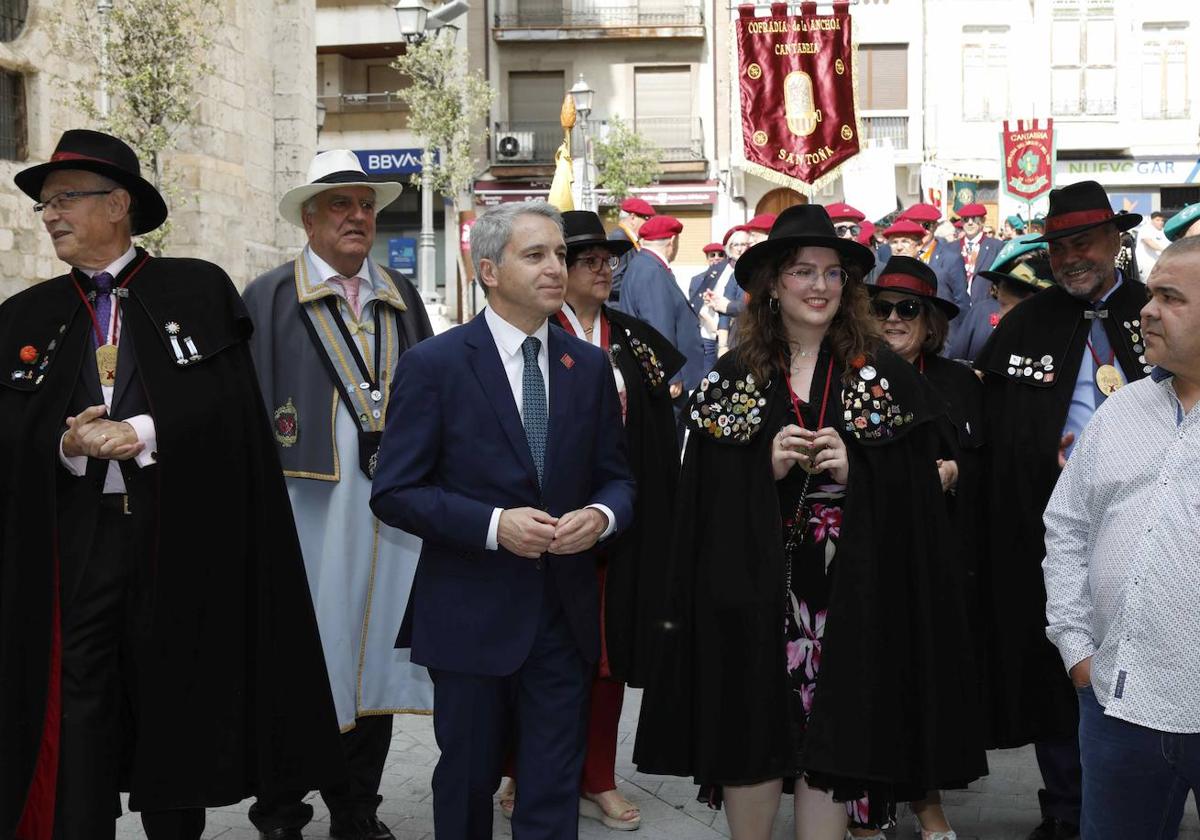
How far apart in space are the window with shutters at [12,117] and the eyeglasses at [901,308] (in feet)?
41.3

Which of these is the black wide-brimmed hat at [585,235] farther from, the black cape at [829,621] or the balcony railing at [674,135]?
the balcony railing at [674,135]

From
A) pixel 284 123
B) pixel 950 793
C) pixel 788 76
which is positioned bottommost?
pixel 950 793

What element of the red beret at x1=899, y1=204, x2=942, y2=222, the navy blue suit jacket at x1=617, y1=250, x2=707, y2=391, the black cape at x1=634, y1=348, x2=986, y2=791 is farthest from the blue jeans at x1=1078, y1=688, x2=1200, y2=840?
the red beret at x1=899, y1=204, x2=942, y2=222

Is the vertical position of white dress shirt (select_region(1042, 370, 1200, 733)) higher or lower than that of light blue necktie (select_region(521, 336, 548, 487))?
lower

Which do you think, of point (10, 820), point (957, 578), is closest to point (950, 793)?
point (957, 578)

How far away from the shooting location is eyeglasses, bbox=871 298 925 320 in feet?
18.5

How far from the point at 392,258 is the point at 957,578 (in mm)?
34879

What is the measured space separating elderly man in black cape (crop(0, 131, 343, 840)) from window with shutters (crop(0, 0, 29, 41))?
12037mm

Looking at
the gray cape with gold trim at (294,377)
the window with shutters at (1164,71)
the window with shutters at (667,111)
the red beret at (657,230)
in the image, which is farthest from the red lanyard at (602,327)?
the window with shutters at (1164,71)

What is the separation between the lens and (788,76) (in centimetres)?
2775

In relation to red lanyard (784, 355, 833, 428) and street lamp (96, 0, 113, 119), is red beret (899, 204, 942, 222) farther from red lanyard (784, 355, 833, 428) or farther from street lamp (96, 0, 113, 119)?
red lanyard (784, 355, 833, 428)

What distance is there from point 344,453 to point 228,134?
14.5 meters

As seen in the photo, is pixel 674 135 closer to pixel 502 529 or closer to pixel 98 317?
pixel 98 317

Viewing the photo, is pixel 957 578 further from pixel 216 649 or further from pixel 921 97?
pixel 921 97
